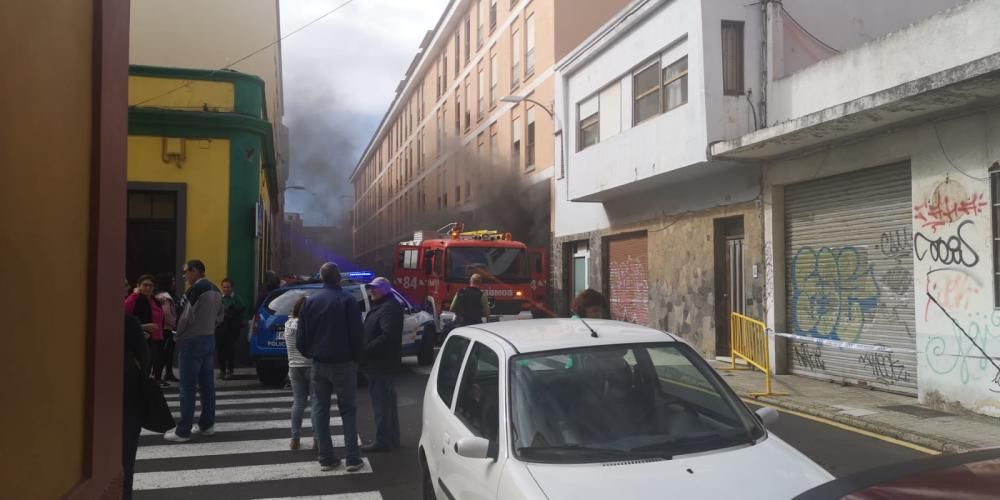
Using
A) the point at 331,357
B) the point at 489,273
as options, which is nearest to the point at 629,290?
the point at 489,273

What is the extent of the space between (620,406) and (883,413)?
21.2 feet

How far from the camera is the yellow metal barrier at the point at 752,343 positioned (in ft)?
35.0

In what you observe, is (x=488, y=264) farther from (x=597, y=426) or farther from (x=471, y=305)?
(x=597, y=426)

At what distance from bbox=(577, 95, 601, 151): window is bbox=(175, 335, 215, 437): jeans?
12067 mm

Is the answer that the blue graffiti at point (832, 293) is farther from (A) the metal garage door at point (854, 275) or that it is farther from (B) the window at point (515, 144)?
(B) the window at point (515, 144)

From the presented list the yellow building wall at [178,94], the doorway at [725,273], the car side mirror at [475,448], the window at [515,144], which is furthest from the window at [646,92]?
the car side mirror at [475,448]

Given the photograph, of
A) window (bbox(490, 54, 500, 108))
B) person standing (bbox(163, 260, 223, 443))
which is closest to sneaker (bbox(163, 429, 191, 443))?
person standing (bbox(163, 260, 223, 443))

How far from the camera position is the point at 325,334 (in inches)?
239

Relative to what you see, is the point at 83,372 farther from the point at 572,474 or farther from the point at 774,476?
the point at 774,476

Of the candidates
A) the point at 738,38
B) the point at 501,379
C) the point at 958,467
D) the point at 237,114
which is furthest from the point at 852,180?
the point at 237,114

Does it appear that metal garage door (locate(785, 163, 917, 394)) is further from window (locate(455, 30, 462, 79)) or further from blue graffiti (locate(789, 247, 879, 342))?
window (locate(455, 30, 462, 79))

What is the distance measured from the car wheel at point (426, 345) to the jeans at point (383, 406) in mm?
6182

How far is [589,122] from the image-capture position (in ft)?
59.6

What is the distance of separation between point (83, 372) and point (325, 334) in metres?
2.60
